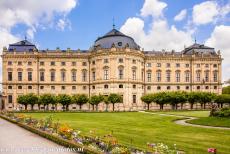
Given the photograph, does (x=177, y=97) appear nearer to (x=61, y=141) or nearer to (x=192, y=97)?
(x=192, y=97)

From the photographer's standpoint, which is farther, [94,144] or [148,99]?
[148,99]

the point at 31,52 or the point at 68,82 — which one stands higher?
the point at 31,52

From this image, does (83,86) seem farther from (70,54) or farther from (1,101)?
(1,101)

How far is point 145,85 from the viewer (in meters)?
78.8

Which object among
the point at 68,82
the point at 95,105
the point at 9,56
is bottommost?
the point at 95,105

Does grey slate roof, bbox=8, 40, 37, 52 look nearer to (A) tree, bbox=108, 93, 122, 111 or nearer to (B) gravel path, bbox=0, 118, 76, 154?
(A) tree, bbox=108, 93, 122, 111

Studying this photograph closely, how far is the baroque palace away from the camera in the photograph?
71.6m

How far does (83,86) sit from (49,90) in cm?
811

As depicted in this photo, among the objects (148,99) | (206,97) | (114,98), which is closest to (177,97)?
(148,99)

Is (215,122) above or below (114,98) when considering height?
below

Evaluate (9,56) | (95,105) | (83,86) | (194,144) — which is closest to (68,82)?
(83,86)

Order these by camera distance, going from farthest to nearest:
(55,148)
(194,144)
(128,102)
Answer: (128,102) < (194,144) < (55,148)

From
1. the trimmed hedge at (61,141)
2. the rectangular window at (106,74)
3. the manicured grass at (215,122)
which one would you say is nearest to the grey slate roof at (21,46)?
the rectangular window at (106,74)

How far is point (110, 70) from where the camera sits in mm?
71375
